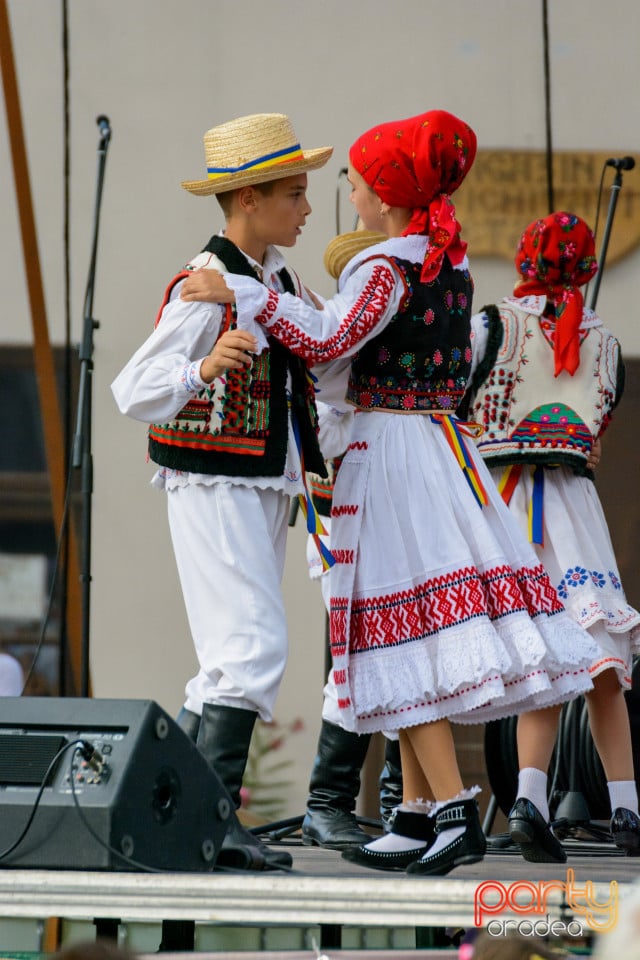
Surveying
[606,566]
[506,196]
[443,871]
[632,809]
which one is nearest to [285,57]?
[506,196]

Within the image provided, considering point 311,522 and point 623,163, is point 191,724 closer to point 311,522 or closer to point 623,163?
point 311,522

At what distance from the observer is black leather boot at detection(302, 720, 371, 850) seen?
3215 millimetres

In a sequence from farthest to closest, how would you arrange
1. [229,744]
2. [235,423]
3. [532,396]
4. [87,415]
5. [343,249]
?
1. [87,415]
2. [343,249]
3. [532,396]
4. [235,423]
5. [229,744]

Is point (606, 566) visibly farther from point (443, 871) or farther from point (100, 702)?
point (100, 702)

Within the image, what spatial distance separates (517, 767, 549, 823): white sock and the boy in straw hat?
0.63 metres

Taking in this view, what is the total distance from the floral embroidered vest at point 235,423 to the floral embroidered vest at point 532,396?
85cm

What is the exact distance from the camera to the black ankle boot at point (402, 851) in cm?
269

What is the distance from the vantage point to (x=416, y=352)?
2.82 metres

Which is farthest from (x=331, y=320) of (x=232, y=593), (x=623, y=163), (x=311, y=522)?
(x=623, y=163)

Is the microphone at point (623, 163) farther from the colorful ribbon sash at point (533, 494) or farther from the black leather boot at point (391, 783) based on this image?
the black leather boot at point (391, 783)

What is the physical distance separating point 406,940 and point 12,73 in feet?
11.4

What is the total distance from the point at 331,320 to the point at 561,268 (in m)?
1.04

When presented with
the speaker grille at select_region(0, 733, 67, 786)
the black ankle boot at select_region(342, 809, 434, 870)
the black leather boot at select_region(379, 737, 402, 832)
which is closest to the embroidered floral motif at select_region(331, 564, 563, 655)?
the black ankle boot at select_region(342, 809, 434, 870)

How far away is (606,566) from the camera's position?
349 centimetres
